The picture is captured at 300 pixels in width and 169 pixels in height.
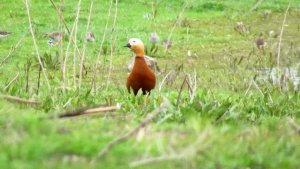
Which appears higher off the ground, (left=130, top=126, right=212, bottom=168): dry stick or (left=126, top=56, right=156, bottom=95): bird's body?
(left=130, top=126, right=212, bottom=168): dry stick

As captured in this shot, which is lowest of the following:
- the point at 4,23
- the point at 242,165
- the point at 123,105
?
the point at 4,23

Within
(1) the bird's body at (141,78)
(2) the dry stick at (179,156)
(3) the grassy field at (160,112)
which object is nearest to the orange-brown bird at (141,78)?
(1) the bird's body at (141,78)

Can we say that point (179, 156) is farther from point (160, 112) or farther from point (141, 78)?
point (141, 78)

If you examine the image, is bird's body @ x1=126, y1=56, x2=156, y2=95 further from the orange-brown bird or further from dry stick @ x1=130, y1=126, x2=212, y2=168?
dry stick @ x1=130, y1=126, x2=212, y2=168

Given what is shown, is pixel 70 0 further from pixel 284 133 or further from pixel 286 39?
pixel 284 133

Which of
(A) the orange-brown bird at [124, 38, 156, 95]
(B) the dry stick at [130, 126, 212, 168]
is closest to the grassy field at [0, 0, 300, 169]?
(B) the dry stick at [130, 126, 212, 168]

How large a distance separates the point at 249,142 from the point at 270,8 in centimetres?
1599

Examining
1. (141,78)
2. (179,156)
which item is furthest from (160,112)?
(141,78)

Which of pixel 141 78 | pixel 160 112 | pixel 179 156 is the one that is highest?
pixel 179 156

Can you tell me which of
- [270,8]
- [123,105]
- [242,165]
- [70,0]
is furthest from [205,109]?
[270,8]

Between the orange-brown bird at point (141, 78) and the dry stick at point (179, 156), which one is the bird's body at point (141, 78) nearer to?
the orange-brown bird at point (141, 78)

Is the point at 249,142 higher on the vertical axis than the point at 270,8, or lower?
higher

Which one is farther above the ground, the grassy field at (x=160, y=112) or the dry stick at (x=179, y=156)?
the dry stick at (x=179, y=156)

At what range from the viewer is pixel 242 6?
1875cm
